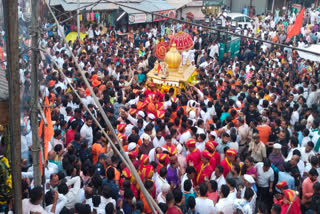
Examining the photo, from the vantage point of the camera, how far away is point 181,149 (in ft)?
19.4

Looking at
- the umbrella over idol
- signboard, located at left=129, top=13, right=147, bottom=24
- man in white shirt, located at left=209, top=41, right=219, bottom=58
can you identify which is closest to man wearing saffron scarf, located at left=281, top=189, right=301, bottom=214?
the umbrella over idol

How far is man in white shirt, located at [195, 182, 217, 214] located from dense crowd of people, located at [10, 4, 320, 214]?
0.04ft

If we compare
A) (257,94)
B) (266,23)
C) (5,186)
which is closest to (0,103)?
(5,186)

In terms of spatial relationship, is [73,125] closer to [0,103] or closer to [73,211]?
[73,211]

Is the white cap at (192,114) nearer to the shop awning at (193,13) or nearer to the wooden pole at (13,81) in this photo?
the wooden pole at (13,81)

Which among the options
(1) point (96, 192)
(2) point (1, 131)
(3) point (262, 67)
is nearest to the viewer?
(1) point (96, 192)

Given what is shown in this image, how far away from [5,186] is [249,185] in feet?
9.96

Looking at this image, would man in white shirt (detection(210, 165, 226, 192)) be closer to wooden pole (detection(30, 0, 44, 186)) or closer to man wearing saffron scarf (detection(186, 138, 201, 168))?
man wearing saffron scarf (detection(186, 138, 201, 168))

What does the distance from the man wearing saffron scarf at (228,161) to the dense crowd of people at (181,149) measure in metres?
0.02

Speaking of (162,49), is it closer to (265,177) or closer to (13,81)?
(265,177)

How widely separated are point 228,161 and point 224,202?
1051 millimetres

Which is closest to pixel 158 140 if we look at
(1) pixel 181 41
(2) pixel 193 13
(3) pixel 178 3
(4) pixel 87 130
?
(4) pixel 87 130

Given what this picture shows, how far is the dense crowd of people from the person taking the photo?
4430mm

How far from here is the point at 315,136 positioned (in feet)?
20.3
